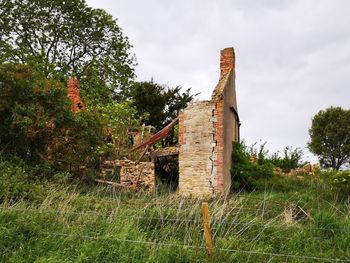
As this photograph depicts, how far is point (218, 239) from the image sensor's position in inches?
256

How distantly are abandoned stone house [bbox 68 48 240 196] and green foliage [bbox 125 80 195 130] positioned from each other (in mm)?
9804

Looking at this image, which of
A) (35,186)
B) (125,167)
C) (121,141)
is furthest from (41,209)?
(121,141)

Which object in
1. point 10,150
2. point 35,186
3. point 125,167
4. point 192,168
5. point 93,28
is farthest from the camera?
point 93,28

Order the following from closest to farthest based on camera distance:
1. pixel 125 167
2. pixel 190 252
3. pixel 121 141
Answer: pixel 190 252 < pixel 125 167 < pixel 121 141

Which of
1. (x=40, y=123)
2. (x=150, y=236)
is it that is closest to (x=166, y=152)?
(x=40, y=123)

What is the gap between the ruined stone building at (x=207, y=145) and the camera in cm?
1381

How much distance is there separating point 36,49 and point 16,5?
2.94 m

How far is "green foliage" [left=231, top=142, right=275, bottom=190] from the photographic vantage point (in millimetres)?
15016

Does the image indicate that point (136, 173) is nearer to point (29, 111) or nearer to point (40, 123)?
point (40, 123)

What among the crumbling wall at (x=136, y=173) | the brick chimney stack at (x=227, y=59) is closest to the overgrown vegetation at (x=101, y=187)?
the crumbling wall at (x=136, y=173)

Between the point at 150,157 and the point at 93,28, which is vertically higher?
the point at 93,28

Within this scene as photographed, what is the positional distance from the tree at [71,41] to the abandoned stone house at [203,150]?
9329 mm

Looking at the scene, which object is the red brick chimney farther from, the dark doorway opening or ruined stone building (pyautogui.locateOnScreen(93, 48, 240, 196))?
the dark doorway opening

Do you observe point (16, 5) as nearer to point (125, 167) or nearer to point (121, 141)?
point (121, 141)
